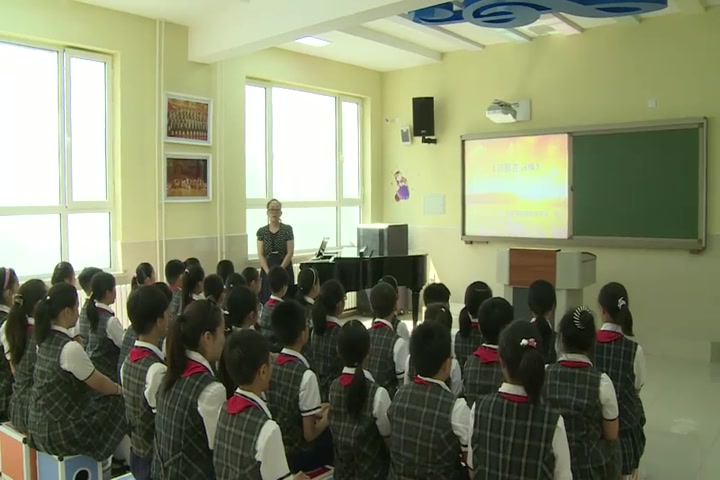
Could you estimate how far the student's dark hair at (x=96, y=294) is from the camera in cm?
345

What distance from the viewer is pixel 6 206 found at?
5160 millimetres

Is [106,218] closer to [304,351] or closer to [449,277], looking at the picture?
[304,351]

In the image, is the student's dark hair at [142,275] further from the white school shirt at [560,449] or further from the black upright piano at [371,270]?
the white school shirt at [560,449]

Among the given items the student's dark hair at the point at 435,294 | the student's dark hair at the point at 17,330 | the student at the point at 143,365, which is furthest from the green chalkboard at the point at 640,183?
the student's dark hair at the point at 17,330

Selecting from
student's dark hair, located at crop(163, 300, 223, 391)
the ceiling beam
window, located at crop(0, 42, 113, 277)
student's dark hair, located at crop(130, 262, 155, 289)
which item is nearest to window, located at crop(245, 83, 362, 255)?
the ceiling beam

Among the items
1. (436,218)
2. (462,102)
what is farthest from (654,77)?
(436,218)

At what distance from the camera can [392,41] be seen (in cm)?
704

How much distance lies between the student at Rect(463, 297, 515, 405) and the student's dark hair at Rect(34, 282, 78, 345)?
1.81 m

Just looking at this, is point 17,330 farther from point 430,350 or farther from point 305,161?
point 305,161

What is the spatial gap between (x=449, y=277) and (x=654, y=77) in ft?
10.5

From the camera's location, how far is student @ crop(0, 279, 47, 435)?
3.05m

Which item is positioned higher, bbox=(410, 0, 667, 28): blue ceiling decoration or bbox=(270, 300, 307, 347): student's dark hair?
bbox=(410, 0, 667, 28): blue ceiling decoration

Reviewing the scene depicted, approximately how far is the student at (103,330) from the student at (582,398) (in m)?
2.29

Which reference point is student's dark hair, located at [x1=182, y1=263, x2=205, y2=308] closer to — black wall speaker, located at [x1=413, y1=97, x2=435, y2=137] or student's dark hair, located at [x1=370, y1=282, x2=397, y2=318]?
student's dark hair, located at [x1=370, y1=282, x2=397, y2=318]
